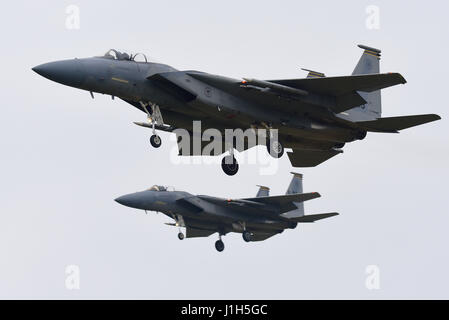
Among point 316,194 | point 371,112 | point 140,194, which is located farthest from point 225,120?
point 140,194

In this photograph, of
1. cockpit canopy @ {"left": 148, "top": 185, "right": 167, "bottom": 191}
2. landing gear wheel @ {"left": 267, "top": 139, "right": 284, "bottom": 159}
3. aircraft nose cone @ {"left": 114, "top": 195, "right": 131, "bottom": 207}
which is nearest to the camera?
landing gear wheel @ {"left": 267, "top": 139, "right": 284, "bottom": 159}

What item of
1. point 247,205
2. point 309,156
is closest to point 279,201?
point 247,205

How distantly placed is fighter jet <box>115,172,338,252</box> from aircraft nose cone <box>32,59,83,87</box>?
22858 mm

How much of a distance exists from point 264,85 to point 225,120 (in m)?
1.82

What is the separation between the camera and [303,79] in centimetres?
2408

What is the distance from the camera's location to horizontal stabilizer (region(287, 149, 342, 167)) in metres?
28.5

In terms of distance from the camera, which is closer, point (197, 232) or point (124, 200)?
point (124, 200)

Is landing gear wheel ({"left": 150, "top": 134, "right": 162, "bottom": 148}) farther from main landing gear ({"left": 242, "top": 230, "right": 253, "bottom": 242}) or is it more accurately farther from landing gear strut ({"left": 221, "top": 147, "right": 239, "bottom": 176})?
main landing gear ({"left": 242, "top": 230, "right": 253, "bottom": 242})

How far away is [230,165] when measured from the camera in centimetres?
2642

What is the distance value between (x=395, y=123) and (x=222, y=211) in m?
21.5

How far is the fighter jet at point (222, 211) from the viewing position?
1763 inches

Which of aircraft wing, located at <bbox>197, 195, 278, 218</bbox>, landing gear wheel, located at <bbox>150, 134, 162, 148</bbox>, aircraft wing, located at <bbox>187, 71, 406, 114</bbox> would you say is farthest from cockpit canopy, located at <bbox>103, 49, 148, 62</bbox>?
aircraft wing, located at <bbox>197, 195, 278, 218</bbox>

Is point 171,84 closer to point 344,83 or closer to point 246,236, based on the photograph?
point 344,83

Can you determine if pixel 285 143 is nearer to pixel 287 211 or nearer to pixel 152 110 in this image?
pixel 152 110
